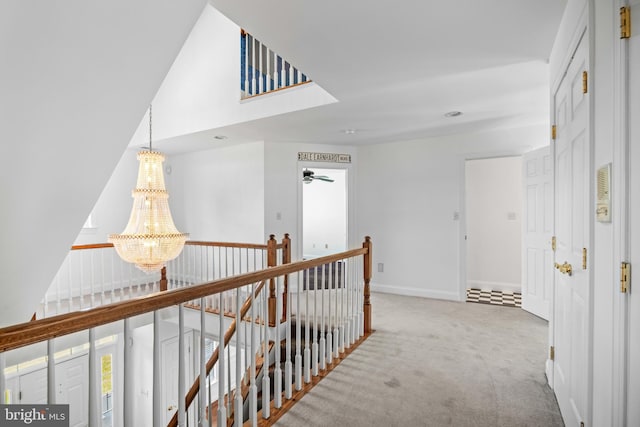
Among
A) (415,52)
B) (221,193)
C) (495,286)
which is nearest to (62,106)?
(415,52)

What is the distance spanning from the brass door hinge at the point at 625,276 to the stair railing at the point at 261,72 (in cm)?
313

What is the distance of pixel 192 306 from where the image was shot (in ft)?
16.0

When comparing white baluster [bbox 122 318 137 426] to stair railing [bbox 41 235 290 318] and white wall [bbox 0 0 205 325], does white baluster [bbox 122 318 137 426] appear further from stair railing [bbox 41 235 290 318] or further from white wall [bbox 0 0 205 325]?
stair railing [bbox 41 235 290 318]

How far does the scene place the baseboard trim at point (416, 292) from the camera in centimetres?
486

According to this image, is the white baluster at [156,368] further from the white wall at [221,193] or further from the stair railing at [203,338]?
the white wall at [221,193]

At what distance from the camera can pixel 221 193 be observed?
A: 5805 mm

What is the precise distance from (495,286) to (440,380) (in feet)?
12.1

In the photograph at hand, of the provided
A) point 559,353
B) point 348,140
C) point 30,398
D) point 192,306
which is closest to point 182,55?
point 348,140

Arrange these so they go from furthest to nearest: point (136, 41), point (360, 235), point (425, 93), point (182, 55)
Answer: point (360, 235) < point (182, 55) < point (425, 93) < point (136, 41)

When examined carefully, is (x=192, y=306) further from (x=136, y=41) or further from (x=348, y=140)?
(x=136, y=41)

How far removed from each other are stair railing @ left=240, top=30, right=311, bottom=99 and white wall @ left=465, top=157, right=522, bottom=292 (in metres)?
3.43

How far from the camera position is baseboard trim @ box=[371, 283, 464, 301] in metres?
4.86

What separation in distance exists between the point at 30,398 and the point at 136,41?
5604 mm

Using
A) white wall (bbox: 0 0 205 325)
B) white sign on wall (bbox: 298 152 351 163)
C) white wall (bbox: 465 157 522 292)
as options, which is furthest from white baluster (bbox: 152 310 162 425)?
white wall (bbox: 465 157 522 292)
